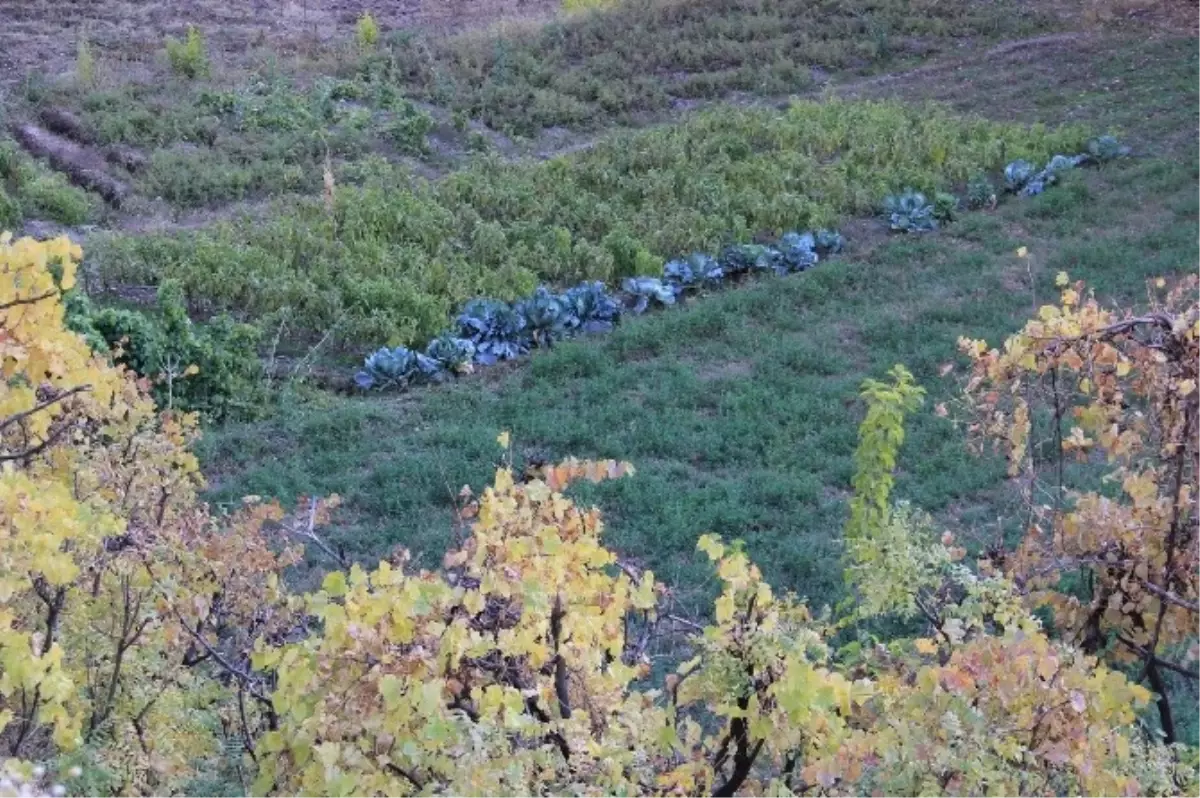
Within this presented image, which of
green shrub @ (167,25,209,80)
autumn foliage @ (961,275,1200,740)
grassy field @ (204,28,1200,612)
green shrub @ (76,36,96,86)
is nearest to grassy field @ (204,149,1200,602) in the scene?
grassy field @ (204,28,1200,612)

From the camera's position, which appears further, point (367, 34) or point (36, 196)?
point (367, 34)

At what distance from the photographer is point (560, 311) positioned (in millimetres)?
8281

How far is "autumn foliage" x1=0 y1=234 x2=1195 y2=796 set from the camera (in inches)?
A: 87.6

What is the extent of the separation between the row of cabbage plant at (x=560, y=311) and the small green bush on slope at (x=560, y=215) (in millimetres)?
189

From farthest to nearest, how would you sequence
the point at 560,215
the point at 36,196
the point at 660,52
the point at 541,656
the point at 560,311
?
the point at 660,52 → the point at 36,196 → the point at 560,215 → the point at 560,311 → the point at 541,656

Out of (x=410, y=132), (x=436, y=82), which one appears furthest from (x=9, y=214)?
(x=436, y=82)

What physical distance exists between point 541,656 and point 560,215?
7.79m

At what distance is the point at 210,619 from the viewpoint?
3.57 metres

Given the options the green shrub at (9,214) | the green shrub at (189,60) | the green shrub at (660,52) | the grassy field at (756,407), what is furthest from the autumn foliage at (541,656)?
the green shrub at (189,60)

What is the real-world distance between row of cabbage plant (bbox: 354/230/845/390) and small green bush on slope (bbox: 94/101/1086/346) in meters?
0.19

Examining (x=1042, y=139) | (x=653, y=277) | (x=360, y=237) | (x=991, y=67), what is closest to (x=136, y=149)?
(x=360, y=237)

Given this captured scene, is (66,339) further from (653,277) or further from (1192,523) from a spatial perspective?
(653,277)

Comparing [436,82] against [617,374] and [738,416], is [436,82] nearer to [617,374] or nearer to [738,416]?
[617,374]

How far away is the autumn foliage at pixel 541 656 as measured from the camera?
2225mm
